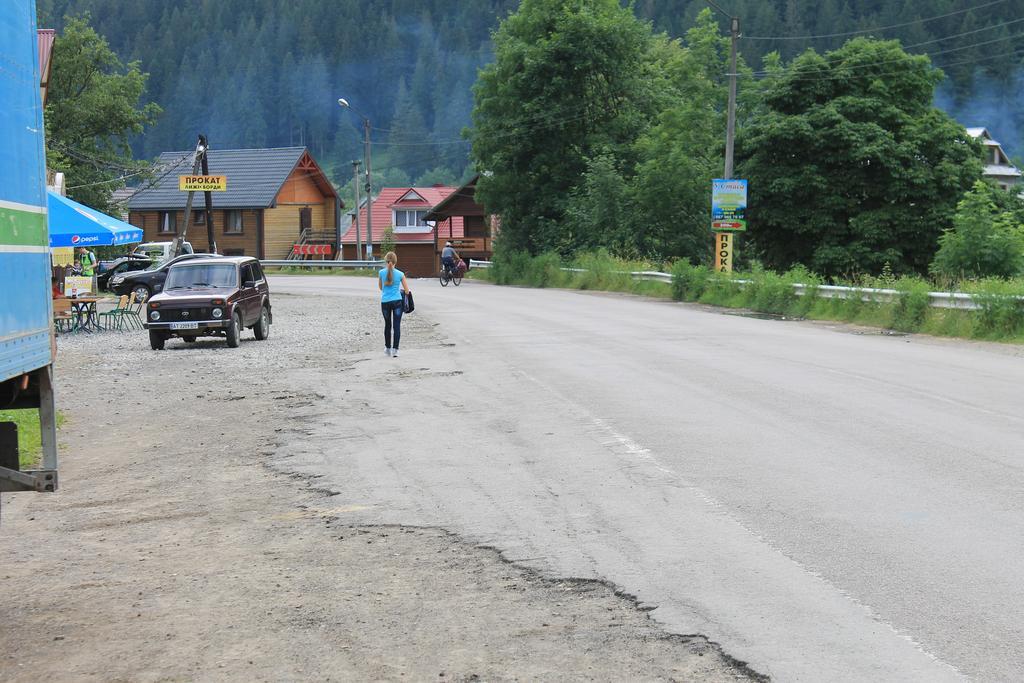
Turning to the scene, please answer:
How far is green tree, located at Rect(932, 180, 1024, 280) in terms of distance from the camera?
99.1 feet

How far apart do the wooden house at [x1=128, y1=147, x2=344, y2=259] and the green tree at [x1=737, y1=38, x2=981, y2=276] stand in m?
43.7

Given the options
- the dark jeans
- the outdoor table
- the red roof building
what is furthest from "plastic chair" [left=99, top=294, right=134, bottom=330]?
the red roof building

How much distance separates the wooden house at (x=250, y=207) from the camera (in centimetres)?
8456

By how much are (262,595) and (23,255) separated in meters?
2.08

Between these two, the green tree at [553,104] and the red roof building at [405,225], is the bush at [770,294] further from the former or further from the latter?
the red roof building at [405,225]

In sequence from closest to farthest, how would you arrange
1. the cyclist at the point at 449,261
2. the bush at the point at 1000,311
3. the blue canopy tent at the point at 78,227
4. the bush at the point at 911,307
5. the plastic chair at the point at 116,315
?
the bush at the point at 1000,311, the bush at the point at 911,307, the blue canopy tent at the point at 78,227, the plastic chair at the point at 116,315, the cyclist at the point at 449,261

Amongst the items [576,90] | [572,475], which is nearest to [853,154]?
[576,90]

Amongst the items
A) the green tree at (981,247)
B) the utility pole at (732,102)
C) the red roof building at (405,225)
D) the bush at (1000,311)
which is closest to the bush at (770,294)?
the green tree at (981,247)

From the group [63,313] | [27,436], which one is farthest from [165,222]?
[27,436]

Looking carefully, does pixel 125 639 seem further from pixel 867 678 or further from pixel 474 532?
pixel 867 678

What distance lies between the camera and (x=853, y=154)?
152 feet

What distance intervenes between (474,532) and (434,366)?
10387mm

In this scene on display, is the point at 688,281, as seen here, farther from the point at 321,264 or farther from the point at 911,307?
the point at 321,264

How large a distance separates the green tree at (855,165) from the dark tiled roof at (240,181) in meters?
43.6
